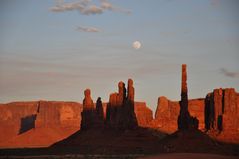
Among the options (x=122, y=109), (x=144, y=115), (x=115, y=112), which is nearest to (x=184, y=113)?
(x=122, y=109)

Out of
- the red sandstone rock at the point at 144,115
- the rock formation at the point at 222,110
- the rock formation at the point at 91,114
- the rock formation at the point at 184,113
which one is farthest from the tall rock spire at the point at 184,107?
the red sandstone rock at the point at 144,115

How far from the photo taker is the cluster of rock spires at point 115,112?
13325cm

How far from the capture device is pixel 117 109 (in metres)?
142

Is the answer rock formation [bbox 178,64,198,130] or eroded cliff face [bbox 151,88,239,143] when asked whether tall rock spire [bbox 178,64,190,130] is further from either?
eroded cliff face [bbox 151,88,239,143]

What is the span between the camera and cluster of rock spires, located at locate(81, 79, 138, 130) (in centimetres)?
13325

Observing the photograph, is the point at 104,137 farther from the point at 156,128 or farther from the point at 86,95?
the point at 156,128

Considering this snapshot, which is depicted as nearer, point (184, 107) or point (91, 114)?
point (184, 107)

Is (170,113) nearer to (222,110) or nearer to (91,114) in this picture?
(222,110)

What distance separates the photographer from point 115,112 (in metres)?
143

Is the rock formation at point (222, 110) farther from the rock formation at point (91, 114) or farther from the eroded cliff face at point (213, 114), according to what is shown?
the rock formation at point (91, 114)

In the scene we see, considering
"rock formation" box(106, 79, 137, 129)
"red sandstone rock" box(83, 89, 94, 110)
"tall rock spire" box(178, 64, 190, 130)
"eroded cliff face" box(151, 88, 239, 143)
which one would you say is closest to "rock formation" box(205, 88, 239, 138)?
"eroded cliff face" box(151, 88, 239, 143)

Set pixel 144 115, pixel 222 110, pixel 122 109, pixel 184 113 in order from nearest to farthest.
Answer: pixel 184 113
pixel 122 109
pixel 222 110
pixel 144 115

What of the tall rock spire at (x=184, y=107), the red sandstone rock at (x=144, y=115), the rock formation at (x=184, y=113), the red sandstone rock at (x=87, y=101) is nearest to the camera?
the rock formation at (x=184, y=113)

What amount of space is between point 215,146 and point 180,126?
12822mm
